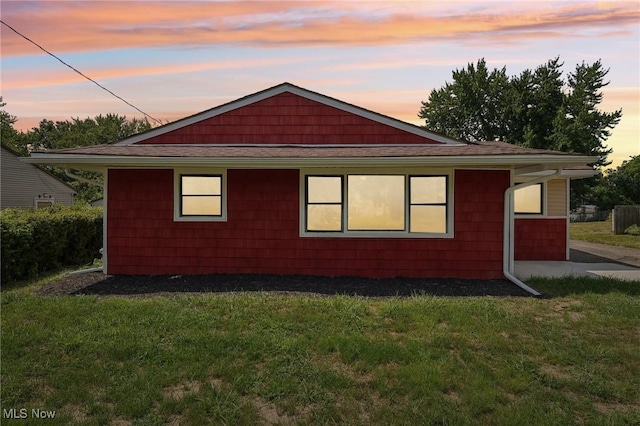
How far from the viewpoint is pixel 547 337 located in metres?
5.07

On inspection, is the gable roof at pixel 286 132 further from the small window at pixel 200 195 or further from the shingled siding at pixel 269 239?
the shingled siding at pixel 269 239

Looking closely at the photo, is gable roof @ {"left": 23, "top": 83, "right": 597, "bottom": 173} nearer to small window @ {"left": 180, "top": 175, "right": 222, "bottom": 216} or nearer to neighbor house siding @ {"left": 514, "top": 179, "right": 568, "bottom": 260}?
small window @ {"left": 180, "top": 175, "right": 222, "bottom": 216}

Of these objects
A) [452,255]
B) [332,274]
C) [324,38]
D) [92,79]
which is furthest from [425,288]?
[92,79]

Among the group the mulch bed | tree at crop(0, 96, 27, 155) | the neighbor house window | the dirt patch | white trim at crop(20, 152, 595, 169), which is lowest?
the dirt patch

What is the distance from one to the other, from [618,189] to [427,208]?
4305 centimetres

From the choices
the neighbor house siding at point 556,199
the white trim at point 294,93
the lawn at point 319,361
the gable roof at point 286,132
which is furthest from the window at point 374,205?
the neighbor house siding at point 556,199

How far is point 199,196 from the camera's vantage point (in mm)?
8688

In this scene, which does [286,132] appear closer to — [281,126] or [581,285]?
[281,126]

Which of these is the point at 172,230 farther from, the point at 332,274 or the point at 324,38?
the point at 324,38

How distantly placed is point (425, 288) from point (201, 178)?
512 cm

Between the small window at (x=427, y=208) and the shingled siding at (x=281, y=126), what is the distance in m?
2.06

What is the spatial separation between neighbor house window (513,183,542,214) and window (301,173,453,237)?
14.8 feet

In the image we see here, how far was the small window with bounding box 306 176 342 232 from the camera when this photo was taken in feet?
28.0

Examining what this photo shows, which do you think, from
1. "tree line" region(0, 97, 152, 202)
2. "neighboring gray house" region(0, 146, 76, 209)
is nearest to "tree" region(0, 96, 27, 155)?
"tree line" region(0, 97, 152, 202)
